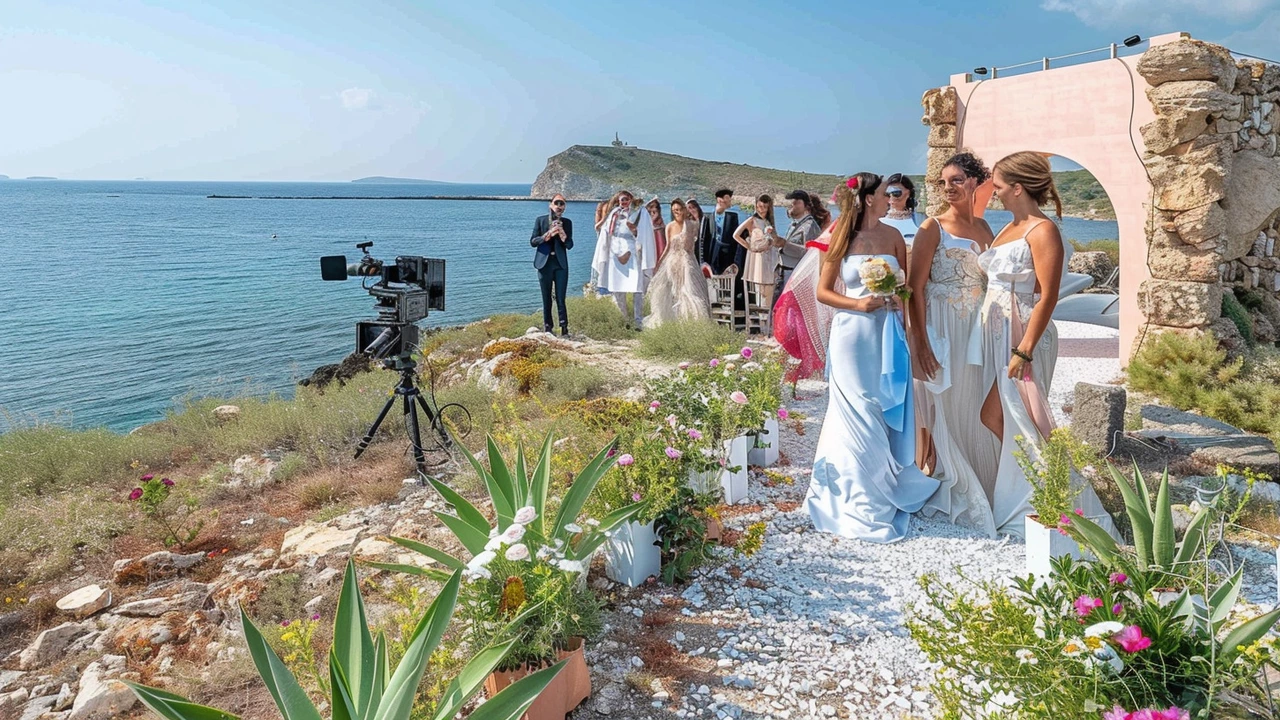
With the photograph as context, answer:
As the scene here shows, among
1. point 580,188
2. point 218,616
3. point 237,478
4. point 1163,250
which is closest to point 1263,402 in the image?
point 1163,250

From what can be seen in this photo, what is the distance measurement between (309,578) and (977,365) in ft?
12.8

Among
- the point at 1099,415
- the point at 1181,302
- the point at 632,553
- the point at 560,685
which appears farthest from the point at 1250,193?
the point at 560,685

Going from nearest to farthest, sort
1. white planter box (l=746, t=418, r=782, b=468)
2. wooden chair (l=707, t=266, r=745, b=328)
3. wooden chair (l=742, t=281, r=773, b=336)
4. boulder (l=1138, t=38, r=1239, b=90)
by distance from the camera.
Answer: white planter box (l=746, t=418, r=782, b=468) → boulder (l=1138, t=38, r=1239, b=90) → wooden chair (l=742, t=281, r=773, b=336) → wooden chair (l=707, t=266, r=745, b=328)

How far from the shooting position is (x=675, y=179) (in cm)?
10369

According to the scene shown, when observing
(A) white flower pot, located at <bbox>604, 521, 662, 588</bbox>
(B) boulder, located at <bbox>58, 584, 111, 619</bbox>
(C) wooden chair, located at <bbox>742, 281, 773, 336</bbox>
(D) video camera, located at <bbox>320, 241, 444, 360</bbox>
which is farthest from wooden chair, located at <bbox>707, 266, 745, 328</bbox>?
(B) boulder, located at <bbox>58, 584, 111, 619</bbox>

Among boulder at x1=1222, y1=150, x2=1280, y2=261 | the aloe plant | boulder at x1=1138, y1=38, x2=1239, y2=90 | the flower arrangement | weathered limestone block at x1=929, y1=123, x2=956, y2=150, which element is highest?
boulder at x1=1138, y1=38, x2=1239, y2=90

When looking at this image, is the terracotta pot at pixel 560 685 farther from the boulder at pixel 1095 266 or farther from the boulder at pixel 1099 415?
the boulder at pixel 1095 266

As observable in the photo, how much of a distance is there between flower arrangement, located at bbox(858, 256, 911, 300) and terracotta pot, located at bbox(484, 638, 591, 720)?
257 centimetres

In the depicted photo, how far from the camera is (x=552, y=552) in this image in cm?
293

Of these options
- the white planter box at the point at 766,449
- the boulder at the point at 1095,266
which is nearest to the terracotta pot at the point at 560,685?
the white planter box at the point at 766,449

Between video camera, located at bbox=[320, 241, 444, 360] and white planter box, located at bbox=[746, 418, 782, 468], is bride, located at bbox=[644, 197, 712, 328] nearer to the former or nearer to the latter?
white planter box, located at bbox=[746, 418, 782, 468]

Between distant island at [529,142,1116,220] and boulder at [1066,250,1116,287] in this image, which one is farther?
distant island at [529,142,1116,220]

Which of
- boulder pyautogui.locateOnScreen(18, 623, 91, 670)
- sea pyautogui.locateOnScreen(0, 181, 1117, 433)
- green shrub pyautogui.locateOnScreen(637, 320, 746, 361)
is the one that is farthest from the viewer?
sea pyautogui.locateOnScreen(0, 181, 1117, 433)

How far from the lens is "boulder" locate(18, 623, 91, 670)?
376 centimetres
